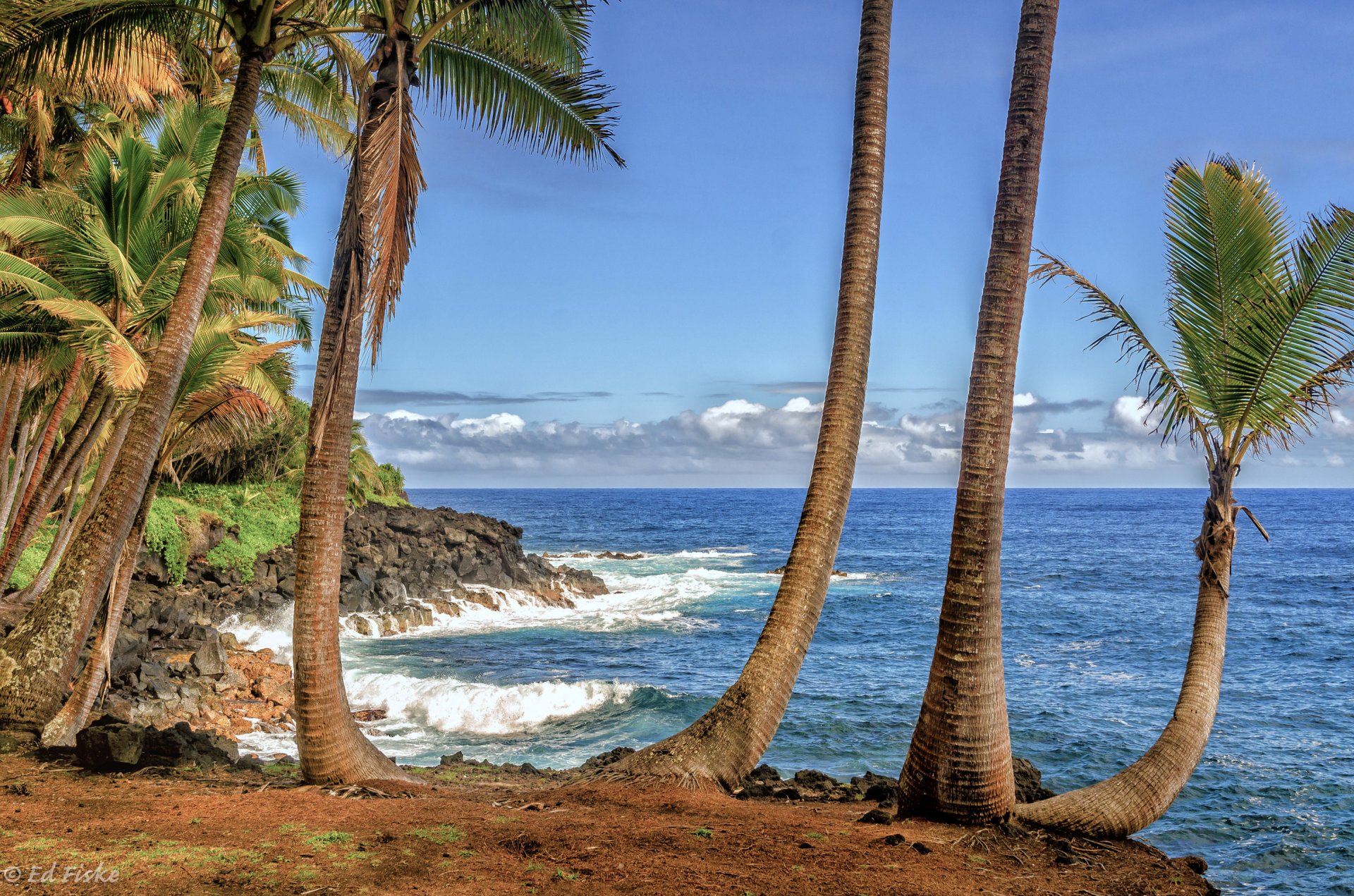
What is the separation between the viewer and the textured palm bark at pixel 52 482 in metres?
13.8

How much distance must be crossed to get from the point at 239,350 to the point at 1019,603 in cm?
3483

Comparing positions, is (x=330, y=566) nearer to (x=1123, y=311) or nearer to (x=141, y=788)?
(x=141, y=788)

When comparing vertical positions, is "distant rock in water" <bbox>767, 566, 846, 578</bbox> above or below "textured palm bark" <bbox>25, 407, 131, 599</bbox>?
below

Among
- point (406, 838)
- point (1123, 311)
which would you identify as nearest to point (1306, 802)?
point (1123, 311)

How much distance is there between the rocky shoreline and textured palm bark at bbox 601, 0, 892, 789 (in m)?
5.33

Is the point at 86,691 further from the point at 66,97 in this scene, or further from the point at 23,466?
the point at 23,466

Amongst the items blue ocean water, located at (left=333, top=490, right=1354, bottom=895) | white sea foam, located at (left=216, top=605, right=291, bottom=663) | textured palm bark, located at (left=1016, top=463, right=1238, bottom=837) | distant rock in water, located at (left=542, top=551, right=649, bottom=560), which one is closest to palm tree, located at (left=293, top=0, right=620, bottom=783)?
textured palm bark, located at (left=1016, top=463, right=1238, bottom=837)

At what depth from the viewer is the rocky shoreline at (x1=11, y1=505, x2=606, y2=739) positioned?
14.7 m

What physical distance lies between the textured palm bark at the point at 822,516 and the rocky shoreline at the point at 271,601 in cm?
533

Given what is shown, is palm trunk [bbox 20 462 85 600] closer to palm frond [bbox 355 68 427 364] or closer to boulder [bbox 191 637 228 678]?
boulder [bbox 191 637 228 678]

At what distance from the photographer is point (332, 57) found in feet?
36.3

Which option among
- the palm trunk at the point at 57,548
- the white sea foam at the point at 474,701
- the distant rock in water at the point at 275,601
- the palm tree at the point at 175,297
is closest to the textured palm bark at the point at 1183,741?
the palm tree at the point at 175,297

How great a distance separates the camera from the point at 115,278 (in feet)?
40.0

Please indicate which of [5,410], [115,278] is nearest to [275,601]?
[5,410]
